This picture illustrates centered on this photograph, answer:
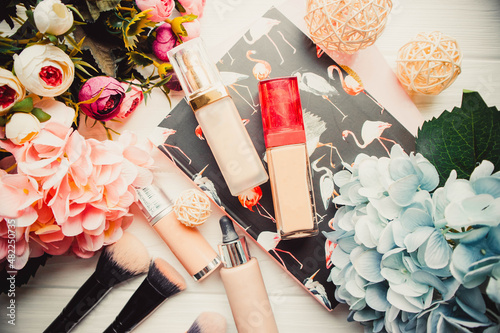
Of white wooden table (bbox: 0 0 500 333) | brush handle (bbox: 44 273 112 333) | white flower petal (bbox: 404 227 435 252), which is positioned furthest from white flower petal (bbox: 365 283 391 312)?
brush handle (bbox: 44 273 112 333)

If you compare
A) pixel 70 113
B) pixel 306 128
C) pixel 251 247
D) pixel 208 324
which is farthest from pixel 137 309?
pixel 306 128

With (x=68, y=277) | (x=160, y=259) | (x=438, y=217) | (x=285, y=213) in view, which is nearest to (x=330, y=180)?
(x=285, y=213)

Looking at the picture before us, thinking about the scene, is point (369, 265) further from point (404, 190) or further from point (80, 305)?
point (80, 305)

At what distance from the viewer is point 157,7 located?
0.56 meters

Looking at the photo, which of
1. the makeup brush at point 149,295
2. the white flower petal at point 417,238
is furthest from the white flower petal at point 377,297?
the makeup brush at point 149,295

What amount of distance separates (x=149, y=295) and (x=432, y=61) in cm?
69

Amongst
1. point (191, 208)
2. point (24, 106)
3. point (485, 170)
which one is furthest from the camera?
point (191, 208)

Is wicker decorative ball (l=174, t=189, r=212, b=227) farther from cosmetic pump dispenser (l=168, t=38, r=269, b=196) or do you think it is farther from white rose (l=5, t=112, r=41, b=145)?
white rose (l=5, t=112, r=41, b=145)

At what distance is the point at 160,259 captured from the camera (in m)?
0.65

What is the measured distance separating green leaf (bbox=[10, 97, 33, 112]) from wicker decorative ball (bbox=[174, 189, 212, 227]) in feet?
0.93

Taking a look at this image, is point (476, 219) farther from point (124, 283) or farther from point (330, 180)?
point (124, 283)

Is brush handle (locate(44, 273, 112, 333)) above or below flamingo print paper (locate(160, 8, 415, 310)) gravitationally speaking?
below

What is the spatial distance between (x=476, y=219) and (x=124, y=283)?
629 mm

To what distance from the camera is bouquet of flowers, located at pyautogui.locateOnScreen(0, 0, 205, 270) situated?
48 centimetres
